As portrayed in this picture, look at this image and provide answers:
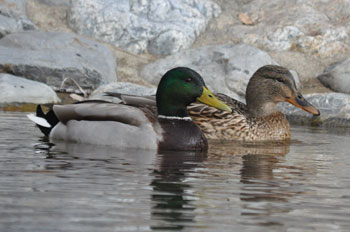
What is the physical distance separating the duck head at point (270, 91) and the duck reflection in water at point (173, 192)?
112 inches

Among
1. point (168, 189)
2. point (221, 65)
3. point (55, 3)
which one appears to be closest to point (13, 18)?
point (55, 3)

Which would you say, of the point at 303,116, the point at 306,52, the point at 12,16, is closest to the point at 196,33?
the point at 306,52

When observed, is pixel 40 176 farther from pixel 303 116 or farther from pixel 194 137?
pixel 303 116

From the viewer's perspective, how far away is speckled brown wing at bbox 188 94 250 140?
8.52 meters

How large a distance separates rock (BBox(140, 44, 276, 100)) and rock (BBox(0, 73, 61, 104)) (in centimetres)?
354

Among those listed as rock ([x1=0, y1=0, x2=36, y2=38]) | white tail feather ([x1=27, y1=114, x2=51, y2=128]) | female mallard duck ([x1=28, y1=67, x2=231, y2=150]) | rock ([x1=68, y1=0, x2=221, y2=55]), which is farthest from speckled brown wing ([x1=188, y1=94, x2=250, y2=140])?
rock ([x1=68, y1=0, x2=221, y2=55])

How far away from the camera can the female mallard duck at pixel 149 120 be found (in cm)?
680

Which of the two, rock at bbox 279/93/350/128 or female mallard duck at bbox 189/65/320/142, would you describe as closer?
female mallard duck at bbox 189/65/320/142

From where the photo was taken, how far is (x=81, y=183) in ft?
15.2

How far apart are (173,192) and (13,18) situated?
12.6m

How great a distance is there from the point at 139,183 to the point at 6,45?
34.6 feet

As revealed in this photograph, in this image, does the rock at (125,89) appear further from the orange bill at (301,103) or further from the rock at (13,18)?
the orange bill at (301,103)

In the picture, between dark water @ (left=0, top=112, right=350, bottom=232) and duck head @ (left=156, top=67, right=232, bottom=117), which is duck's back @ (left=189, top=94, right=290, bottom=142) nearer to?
dark water @ (left=0, top=112, right=350, bottom=232)

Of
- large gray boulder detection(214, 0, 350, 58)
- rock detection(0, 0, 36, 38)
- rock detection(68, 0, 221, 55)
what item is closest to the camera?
rock detection(0, 0, 36, 38)
